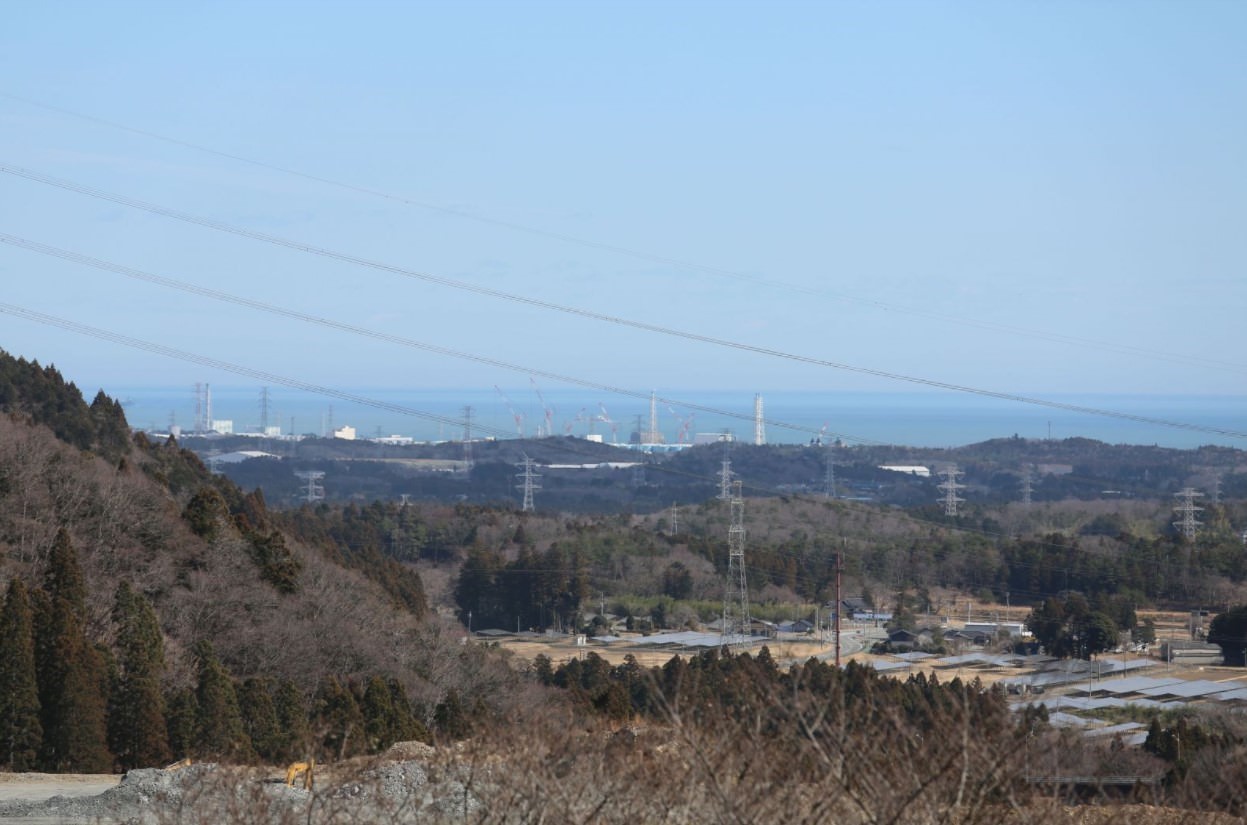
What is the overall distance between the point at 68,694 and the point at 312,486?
7927 cm

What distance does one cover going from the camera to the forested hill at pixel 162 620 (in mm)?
18922

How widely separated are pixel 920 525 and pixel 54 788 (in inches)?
2455

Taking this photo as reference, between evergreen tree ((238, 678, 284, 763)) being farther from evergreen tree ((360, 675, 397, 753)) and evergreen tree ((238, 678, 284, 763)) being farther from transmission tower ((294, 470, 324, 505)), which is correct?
transmission tower ((294, 470, 324, 505))

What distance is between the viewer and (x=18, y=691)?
60.7ft

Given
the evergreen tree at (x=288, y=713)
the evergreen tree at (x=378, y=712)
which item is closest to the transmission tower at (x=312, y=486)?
the evergreen tree at (x=288, y=713)

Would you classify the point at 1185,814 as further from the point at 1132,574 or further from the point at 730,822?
the point at 1132,574

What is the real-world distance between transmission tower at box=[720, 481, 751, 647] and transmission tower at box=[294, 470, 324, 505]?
45.6 metres

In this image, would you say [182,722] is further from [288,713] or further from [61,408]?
[61,408]

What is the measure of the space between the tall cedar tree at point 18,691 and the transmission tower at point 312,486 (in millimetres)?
73955

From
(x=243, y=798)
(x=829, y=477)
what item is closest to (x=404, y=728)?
→ (x=243, y=798)

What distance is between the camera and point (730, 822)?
759 centimetres

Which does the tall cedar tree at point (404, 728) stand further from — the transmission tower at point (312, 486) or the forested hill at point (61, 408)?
the transmission tower at point (312, 486)

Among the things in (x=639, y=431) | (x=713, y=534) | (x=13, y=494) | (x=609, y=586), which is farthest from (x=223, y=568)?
(x=639, y=431)

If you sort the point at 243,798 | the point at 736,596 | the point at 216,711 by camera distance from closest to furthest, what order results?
the point at 243,798, the point at 216,711, the point at 736,596
